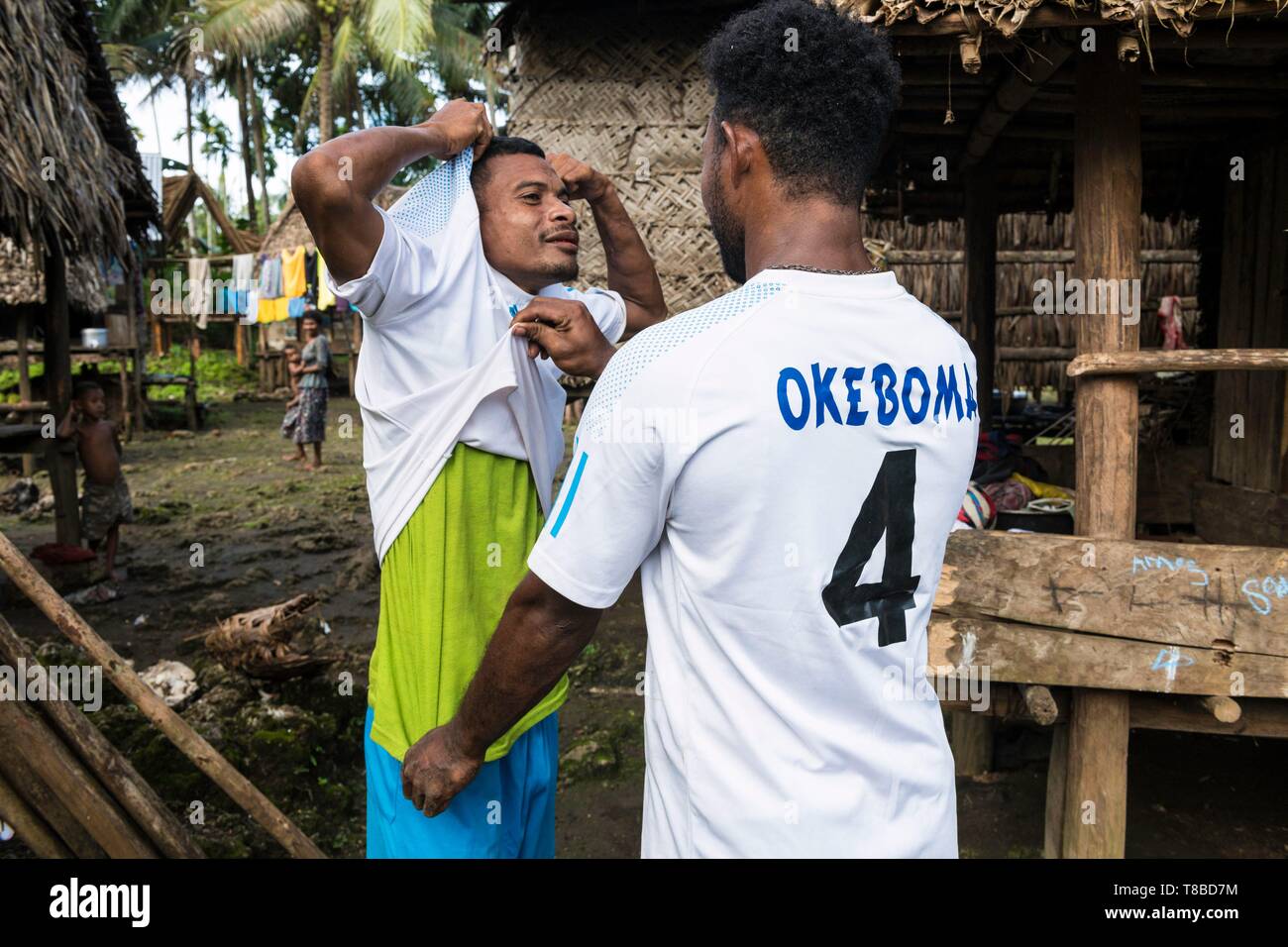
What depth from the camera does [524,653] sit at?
1.57 m

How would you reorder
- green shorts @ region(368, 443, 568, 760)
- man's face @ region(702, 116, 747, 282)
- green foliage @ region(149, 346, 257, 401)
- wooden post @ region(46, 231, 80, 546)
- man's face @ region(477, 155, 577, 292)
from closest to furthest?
man's face @ region(702, 116, 747, 282) < green shorts @ region(368, 443, 568, 760) < man's face @ region(477, 155, 577, 292) < wooden post @ region(46, 231, 80, 546) < green foliage @ region(149, 346, 257, 401)

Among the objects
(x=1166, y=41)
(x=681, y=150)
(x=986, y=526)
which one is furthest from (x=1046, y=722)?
(x=681, y=150)

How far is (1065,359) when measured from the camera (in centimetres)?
1058

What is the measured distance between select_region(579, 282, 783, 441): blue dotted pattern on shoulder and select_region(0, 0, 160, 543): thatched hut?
18.8ft

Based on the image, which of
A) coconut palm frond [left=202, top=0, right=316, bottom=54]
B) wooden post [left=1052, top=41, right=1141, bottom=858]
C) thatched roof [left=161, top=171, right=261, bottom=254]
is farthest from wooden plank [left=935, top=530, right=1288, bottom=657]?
coconut palm frond [left=202, top=0, right=316, bottom=54]

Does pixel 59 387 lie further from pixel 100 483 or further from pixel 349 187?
pixel 349 187

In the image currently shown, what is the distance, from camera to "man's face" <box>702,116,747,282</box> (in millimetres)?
1596

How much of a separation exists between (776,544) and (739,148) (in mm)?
633

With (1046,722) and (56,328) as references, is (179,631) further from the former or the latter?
(1046,722)

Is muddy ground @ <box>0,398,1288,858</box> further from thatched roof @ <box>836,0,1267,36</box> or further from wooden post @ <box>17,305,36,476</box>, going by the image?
wooden post @ <box>17,305,36,476</box>

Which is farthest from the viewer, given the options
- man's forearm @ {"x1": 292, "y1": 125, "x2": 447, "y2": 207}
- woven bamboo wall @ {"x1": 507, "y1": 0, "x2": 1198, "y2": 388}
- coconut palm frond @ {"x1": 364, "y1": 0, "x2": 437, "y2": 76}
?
coconut palm frond @ {"x1": 364, "y1": 0, "x2": 437, "y2": 76}

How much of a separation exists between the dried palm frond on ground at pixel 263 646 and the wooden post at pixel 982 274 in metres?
4.09

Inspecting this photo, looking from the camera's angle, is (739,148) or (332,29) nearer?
(739,148)

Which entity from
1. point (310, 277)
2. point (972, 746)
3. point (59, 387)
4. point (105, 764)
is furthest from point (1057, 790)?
point (310, 277)
